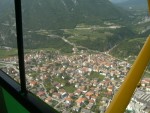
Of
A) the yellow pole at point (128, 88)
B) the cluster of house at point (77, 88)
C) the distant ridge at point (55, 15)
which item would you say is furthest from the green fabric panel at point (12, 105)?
the yellow pole at point (128, 88)

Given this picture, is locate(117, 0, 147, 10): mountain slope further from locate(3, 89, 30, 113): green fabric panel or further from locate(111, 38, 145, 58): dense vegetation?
locate(3, 89, 30, 113): green fabric panel

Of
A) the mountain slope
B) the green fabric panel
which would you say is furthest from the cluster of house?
the mountain slope

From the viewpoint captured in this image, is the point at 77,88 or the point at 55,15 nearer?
the point at 77,88

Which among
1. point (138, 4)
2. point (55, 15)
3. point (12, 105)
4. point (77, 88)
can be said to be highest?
point (138, 4)

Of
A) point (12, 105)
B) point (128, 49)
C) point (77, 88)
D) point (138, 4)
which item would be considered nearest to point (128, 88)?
point (12, 105)

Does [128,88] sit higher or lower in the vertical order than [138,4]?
higher

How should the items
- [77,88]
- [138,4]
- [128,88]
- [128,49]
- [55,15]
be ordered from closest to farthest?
[128,88], [77,88], [128,49], [138,4], [55,15]

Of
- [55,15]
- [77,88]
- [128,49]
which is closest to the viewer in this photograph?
[77,88]

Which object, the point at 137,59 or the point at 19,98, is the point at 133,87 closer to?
the point at 137,59

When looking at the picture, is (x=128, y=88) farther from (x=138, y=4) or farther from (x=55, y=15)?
Result: (x=55, y=15)
